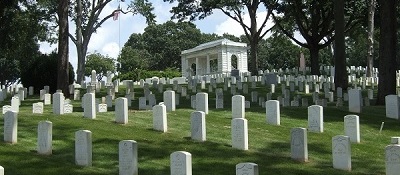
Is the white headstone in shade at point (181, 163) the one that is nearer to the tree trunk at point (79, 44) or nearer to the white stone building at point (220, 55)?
the tree trunk at point (79, 44)

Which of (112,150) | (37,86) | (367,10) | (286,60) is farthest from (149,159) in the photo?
(286,60)

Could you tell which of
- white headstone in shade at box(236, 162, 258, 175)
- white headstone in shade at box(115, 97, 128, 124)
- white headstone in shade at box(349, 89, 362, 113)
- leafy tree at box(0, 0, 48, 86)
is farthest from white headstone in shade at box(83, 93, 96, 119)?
leafy tree at box(0, 0, 48, 86)

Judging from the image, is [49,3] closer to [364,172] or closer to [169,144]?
[169,144]

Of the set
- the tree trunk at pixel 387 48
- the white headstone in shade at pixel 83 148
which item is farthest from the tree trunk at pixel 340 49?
the white headstone in shade at pixel 83 148

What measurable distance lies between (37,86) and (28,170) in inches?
712

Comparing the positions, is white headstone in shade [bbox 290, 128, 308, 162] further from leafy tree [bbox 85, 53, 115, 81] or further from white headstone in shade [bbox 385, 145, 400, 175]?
leafy tree [bbox 85, 53, 115, 81]

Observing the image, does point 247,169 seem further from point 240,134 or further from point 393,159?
point 240,134

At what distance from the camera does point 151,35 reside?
3359 inches

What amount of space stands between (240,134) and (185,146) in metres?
1.16

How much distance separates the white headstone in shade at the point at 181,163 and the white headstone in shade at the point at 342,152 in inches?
125

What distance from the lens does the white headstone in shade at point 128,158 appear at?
29.5 ft

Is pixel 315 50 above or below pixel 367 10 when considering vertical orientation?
below

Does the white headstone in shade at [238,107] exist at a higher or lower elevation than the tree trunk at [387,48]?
lower

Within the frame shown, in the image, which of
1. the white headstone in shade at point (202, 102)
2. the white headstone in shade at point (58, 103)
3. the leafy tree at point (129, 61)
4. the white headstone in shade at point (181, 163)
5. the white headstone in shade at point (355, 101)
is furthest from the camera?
the leafy tree at point (129, 61)
